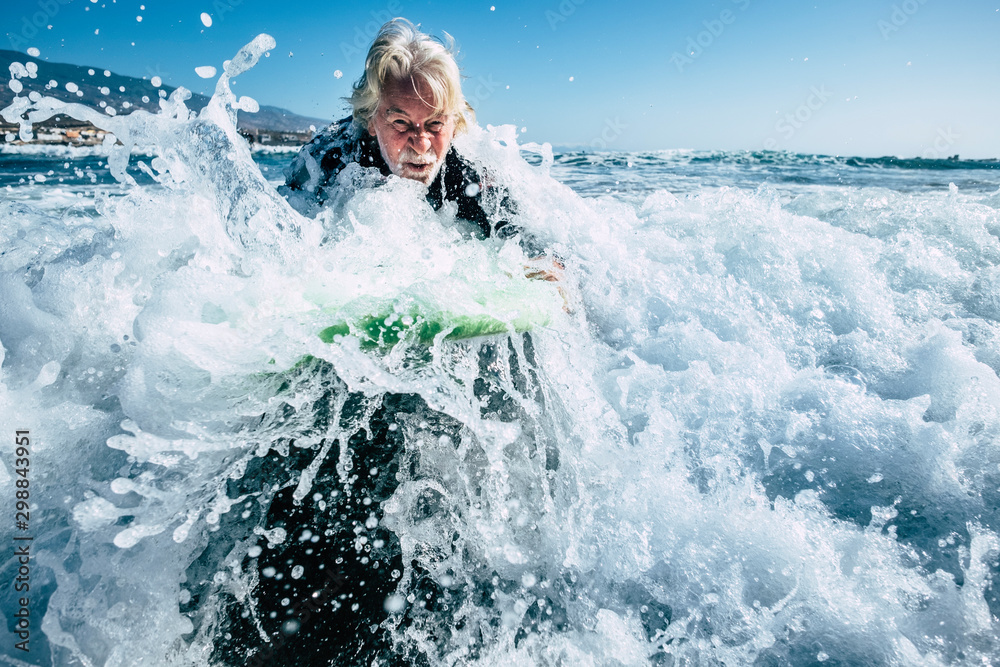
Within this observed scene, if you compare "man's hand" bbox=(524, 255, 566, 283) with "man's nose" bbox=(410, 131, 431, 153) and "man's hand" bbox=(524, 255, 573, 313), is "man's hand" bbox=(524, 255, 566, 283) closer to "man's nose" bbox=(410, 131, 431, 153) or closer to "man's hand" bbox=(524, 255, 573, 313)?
"man's hand" bbox=(524, 255, 573, 313)

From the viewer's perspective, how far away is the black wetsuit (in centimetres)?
312

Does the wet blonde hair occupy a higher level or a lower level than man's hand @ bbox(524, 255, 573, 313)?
higher

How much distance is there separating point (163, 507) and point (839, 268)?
439 cm

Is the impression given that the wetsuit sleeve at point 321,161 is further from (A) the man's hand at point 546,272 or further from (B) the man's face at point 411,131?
(A) the man's hand at point 546,272

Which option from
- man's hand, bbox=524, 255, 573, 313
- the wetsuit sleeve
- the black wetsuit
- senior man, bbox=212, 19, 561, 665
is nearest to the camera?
senior man, bbox=212, 19, 561, 665

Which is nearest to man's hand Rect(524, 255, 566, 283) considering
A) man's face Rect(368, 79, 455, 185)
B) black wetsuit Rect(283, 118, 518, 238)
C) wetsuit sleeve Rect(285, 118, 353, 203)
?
black wetsuit Rect(283, 118, 518, 238)

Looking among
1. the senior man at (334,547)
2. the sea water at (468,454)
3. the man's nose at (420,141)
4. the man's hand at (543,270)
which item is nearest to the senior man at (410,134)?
the man's nose at (420,141)

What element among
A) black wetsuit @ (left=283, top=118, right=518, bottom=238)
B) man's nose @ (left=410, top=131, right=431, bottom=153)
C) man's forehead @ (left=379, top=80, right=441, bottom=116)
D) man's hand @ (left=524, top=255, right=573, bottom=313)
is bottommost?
man's hand @ (left=524, top=255, right=573, bottom=313)

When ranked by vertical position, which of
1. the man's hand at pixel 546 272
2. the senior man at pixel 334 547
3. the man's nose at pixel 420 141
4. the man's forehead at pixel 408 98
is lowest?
the senior man at pixel 334 547

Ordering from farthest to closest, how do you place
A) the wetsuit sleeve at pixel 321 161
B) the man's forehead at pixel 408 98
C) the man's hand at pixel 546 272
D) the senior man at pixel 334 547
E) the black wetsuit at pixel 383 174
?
the wetsuit sleeve at pixel 321 161, the black wetsuit at pixel 383 174, the man's forehead at pixel 408 98, the man's hand at pixel 546 272, the senior man at pixel 334 547

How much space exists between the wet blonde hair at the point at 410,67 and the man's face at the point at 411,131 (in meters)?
0.04

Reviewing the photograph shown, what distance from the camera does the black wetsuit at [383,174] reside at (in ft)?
10.3

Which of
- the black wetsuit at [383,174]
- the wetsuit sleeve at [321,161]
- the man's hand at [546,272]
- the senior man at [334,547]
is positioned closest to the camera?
the senior man at [334,547]

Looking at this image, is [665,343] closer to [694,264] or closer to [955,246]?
[694,264]
